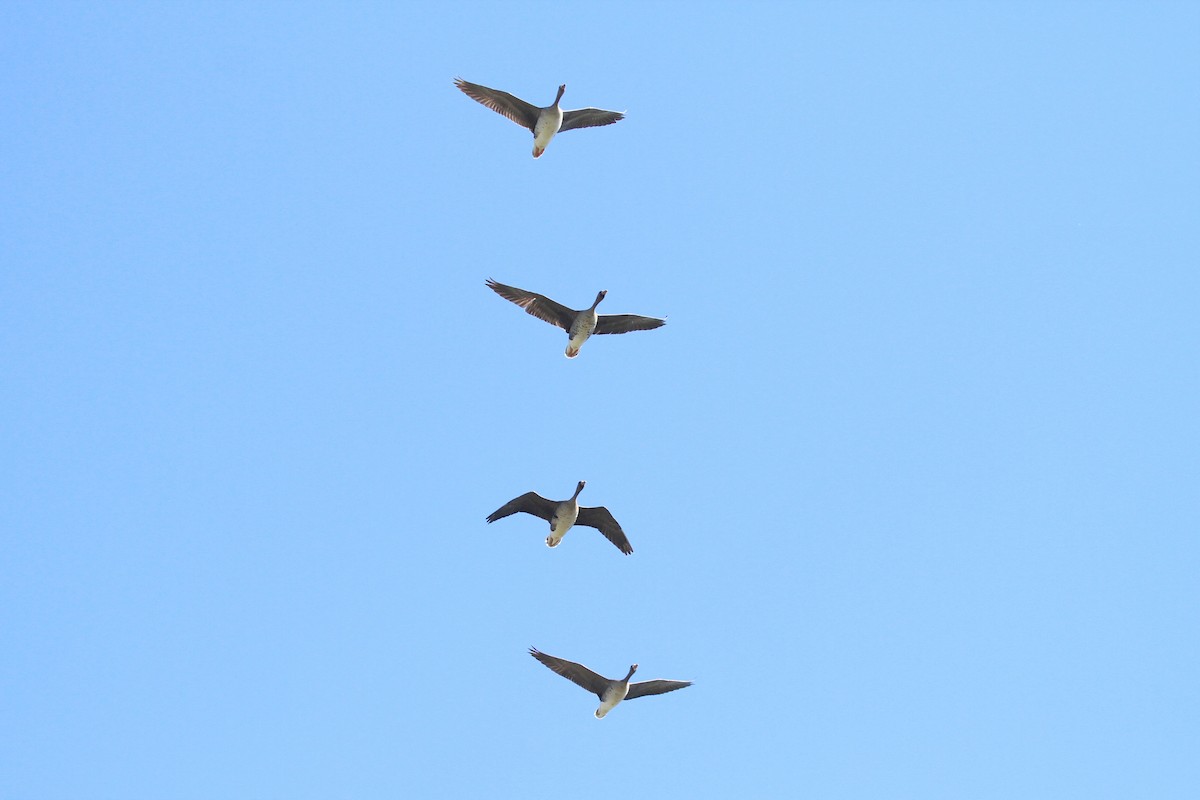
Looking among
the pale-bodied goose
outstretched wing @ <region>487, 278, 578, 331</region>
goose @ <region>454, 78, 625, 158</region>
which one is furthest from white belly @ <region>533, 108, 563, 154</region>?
the pale-bodied goose

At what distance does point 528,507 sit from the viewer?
28938mm

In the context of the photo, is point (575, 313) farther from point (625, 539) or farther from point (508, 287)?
point (625, 539)

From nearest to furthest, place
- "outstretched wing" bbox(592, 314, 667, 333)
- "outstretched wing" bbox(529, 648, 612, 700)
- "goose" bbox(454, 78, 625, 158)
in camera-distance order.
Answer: "outstretched wing" bbox(529, 648, 612, 700)
"goose" bbox(454, 78, 625, 158)
"outstretched wing" bbox(592, 314, 667, 333)

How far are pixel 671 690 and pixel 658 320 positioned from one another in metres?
10.3

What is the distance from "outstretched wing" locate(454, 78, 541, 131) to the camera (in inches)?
1141

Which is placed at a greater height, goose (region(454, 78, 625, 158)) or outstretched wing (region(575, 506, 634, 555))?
goose (region(454, 78, 625, 158))

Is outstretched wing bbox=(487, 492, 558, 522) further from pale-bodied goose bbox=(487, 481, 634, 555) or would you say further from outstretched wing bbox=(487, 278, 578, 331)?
outstretched wing bbox=(487, 278, 578, 331)

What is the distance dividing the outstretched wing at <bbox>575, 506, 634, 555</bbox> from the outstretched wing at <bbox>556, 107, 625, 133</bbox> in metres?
10.7

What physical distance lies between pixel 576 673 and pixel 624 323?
31.8 feet

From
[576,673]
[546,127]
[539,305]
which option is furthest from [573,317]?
[576,673]

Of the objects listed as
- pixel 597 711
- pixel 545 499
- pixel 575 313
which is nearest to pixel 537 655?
pixel 597 711

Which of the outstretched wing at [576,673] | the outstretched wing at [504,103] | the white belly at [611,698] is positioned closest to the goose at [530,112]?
the outstretched wing at [504,103]

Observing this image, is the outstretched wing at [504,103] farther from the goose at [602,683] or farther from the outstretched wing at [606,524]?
the goose at [602,683]

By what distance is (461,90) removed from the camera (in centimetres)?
2906
